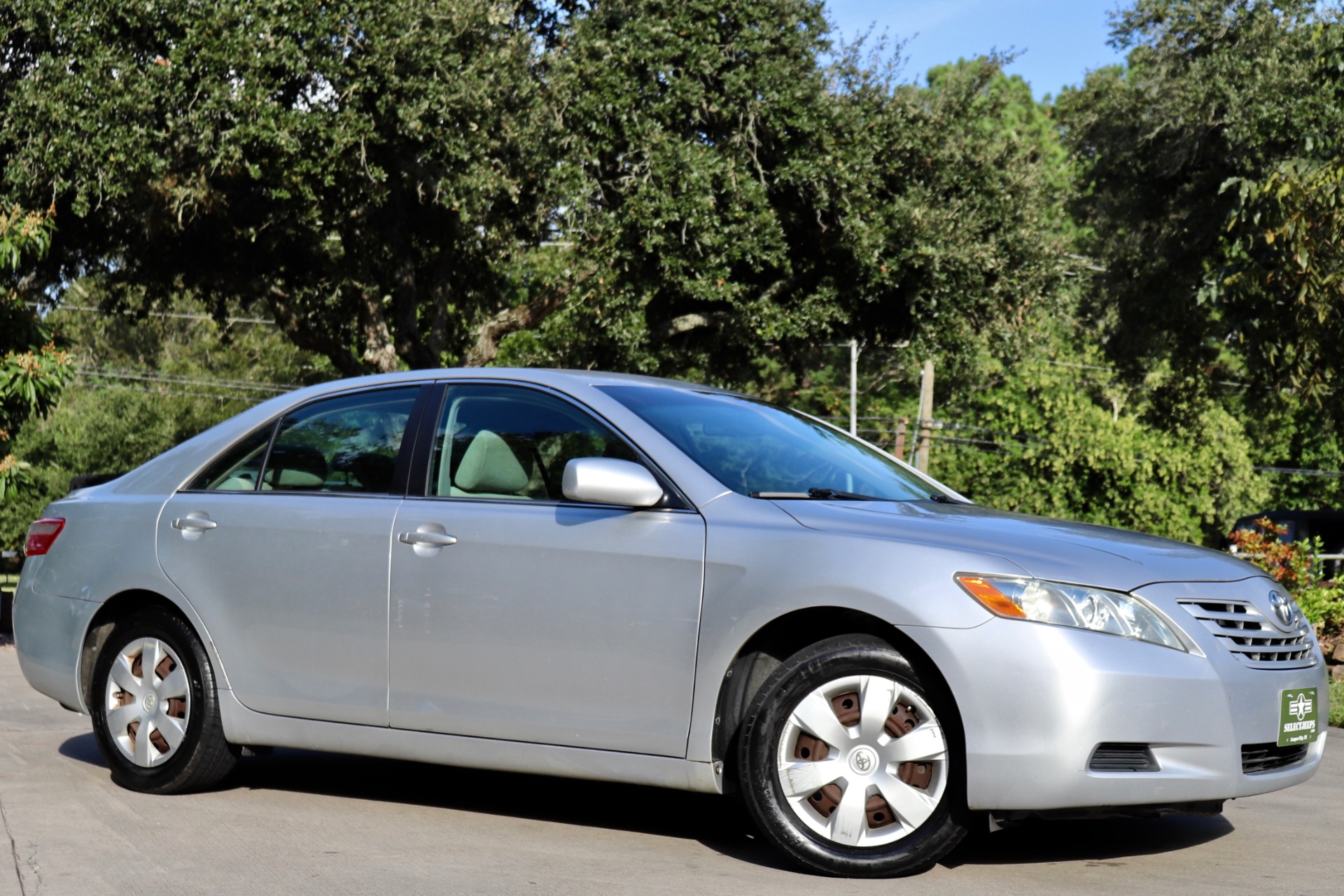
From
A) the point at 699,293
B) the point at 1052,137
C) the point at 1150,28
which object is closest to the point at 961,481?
the point at 1052,137

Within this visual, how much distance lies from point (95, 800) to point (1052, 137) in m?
69.0

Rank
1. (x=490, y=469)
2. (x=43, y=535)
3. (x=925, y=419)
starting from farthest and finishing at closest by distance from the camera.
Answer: (x=925, y=419)
(x=43, y=535)
(x=490, y=469)

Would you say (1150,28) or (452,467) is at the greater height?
(1150,28)

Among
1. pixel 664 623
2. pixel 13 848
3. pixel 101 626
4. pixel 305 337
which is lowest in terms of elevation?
pixel 13 848

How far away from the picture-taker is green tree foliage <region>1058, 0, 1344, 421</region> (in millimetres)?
20328

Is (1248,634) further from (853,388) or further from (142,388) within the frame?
(142,388)

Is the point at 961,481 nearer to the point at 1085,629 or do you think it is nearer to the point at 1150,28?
A: the point at 1150,28

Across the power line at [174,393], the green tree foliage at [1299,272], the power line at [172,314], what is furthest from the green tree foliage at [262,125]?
the power line at [174,393]

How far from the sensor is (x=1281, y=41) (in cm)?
2095

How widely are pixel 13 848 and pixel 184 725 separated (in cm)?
92

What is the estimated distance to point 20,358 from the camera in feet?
38.1

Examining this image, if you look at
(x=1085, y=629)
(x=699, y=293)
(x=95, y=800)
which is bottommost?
(x=95, y=800)

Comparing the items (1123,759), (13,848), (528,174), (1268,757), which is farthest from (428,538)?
(528,174)

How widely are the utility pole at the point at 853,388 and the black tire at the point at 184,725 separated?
8.85 feet
